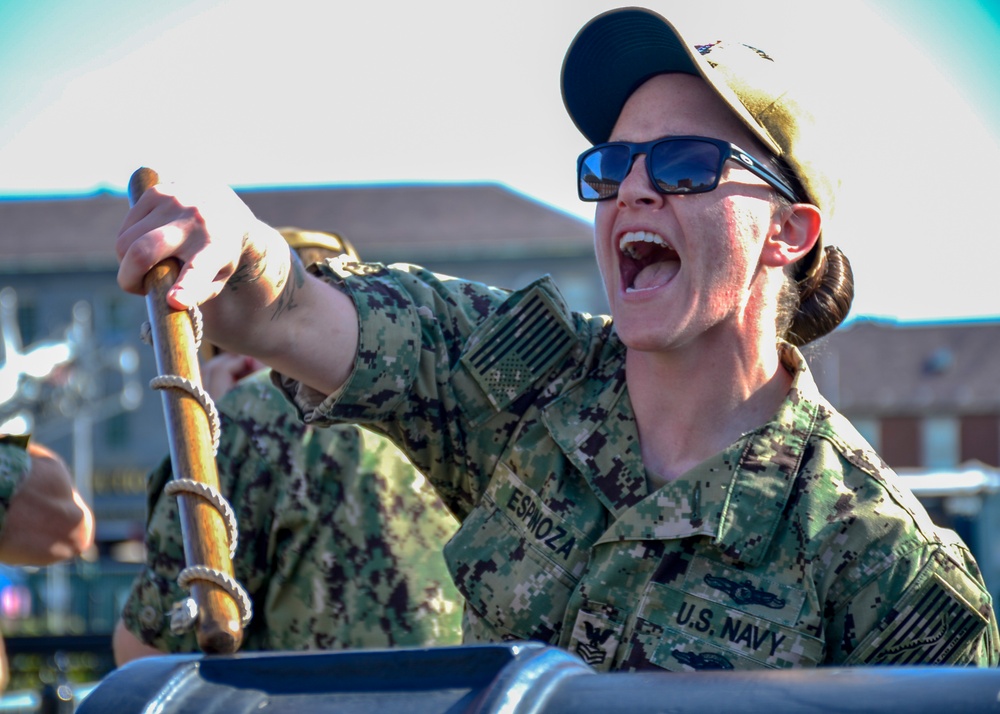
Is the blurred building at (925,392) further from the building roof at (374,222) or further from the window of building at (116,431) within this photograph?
the window of building at (116,431)

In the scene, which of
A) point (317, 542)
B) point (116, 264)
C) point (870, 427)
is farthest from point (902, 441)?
point (317, 542)

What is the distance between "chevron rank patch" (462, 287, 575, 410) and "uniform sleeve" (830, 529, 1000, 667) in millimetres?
700

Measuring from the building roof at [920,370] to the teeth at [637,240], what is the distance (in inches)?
1913

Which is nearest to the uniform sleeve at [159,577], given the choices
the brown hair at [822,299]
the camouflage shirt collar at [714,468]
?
the camouflage shirt collar at [714,468]

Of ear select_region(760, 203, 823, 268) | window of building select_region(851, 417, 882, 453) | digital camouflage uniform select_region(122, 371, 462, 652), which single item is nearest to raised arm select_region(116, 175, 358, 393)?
ear select_region(760, 203, 823, 268)

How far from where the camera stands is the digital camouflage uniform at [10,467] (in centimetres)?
311

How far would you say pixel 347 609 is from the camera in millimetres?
3555

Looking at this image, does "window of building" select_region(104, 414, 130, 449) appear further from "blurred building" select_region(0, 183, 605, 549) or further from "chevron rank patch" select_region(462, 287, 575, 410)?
"chevron rank patch" select_region(462, 287, 575, 410)

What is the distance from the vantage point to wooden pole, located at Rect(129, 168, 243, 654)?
4.62ft

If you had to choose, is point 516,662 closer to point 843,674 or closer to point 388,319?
point 843,674

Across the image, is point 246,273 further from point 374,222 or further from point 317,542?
point 374,222

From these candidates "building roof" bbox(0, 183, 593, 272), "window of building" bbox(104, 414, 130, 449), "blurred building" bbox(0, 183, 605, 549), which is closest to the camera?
"blurred building" bbox(0, 183, 605, 549)

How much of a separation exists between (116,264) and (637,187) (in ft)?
153

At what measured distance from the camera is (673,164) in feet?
7.66
